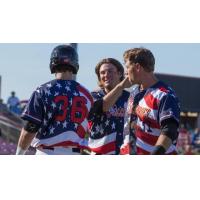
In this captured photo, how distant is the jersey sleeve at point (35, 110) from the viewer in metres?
5.57

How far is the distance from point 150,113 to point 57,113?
86cm

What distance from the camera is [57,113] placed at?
18.5 feet

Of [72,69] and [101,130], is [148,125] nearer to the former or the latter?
[72,69]

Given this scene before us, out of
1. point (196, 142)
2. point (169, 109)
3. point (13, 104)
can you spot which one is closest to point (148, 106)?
point (169, 109)

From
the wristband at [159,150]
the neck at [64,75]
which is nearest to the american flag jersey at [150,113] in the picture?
the wristband at [159,150]

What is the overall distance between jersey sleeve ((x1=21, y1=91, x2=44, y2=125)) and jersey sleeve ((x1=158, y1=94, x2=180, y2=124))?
1.08 meters

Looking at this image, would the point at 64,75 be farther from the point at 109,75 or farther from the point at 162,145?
the point at 162,145

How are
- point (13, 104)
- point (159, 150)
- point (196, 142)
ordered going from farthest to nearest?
point (196, 142), point (13, 104), point (159, 150)

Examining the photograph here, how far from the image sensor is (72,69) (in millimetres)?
5852

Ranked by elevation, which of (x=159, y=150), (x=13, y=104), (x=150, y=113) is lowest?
(x=13, y=104)

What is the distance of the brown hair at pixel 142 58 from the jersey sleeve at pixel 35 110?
2.85 feet

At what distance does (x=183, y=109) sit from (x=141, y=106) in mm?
29954

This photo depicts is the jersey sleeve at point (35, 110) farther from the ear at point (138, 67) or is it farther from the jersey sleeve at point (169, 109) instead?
the jersey sleeve at point (169, 109)
